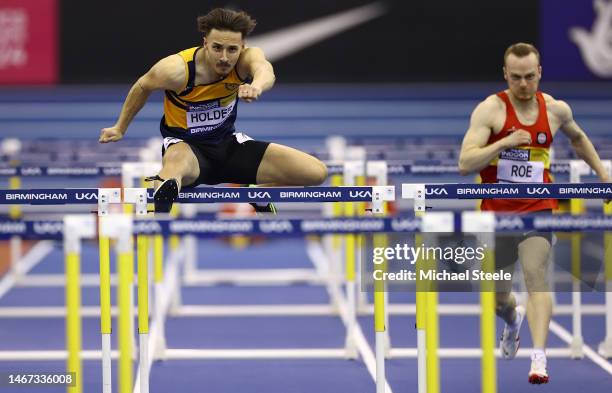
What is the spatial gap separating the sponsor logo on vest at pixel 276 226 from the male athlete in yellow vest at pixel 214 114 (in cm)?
122

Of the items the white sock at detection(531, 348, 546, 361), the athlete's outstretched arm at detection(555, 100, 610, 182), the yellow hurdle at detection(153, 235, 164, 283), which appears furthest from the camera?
the yellow hurdle at detection(153, 235, 164, 283)

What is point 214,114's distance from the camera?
596cm

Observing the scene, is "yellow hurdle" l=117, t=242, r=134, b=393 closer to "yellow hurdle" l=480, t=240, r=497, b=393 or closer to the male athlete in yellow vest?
the male athlete in yellow vest

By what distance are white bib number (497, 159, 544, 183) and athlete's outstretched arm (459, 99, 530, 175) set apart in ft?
0.62

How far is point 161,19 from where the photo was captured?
14.1m

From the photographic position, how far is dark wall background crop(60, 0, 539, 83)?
14102 mm

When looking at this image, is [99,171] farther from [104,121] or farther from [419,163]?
[104,121]

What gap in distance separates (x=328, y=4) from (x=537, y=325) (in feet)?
30.5

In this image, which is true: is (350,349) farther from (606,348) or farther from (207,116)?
(207,116)

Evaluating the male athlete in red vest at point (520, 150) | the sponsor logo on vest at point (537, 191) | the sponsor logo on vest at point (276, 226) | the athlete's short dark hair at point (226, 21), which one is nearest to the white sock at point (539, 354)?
the male athlete in red vest at point (520, 150)

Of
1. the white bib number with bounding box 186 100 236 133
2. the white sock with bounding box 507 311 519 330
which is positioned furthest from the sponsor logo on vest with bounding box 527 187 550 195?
the white bib number with bounding box 186 100 236 133

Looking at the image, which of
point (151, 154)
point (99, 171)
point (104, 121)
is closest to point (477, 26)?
point (104, 121)

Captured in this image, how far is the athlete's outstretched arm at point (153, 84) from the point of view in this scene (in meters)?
5.60

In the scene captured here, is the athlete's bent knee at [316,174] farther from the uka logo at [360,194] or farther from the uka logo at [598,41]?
the uka logo at [598,41]
